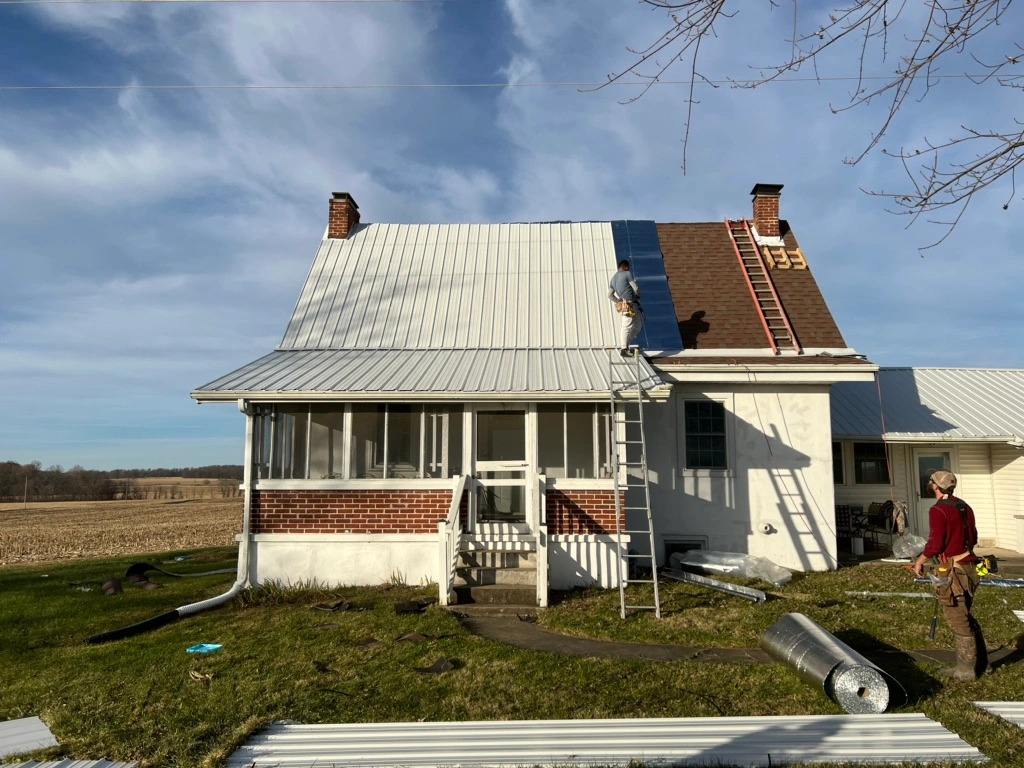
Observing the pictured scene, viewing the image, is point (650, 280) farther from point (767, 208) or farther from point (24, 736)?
point (24, 736)

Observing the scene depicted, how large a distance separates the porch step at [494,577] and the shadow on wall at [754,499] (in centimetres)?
308

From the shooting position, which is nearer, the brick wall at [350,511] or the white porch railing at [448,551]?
the white porch railing at [448,551]

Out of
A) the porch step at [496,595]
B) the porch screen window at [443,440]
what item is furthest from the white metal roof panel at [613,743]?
the porch screen window at [443,440]

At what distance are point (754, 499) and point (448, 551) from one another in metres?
5.46

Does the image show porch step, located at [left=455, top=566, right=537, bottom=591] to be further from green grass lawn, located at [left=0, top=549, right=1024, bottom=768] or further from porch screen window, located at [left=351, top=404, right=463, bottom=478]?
porch screen window, located at [left=351, top=404, right=463, bottom=478]

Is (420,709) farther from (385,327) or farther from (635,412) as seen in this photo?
(385,327)

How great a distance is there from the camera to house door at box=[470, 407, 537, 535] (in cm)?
1019

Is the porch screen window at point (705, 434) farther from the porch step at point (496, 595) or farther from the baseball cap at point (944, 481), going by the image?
the baseball cap at point (944, 481)

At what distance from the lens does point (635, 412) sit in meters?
11.1

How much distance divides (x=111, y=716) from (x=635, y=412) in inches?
312

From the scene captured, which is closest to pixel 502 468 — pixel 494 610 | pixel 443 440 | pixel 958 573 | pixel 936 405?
pixel 443 440

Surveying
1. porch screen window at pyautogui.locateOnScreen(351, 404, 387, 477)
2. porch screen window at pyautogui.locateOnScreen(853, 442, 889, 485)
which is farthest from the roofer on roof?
porch screen window at pyautogui.locateOnScreen(853, 442, 889, 485)

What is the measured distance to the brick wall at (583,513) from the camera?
393 inches

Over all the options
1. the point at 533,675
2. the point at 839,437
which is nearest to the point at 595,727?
the point at 533,675
